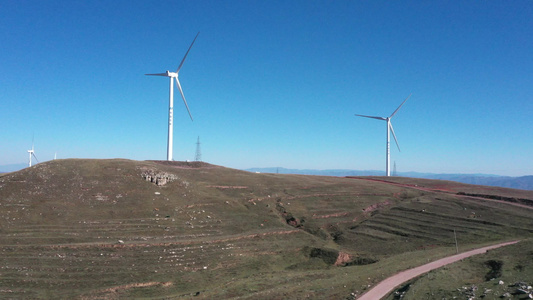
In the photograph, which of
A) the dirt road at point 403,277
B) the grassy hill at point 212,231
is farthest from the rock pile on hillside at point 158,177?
the dirt road at point 403,277

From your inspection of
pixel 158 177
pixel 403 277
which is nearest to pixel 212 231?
pixel 158 177

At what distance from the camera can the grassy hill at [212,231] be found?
35.9 m

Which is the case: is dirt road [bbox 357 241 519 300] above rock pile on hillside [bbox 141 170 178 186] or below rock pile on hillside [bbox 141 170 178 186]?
below

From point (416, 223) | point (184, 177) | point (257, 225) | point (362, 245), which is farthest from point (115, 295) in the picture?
point (416, 223)

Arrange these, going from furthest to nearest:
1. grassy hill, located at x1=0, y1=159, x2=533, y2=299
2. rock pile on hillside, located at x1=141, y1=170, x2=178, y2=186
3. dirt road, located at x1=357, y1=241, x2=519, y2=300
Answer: rock pile on hillside, located at x1=141, y1=170, x2=178, y2=186 → grassy hill, located at x1=0, y1=159, x2=533, y2=299 → dirt road, located at x1=357, y1=241, x2=519, y2=300

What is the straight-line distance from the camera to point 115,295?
111ft

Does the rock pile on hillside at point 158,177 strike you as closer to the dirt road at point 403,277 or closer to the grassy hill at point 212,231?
the grassy hill at point 212,231

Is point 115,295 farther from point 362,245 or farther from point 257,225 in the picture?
point 362,245

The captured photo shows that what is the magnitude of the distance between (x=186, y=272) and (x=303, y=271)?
14786mm

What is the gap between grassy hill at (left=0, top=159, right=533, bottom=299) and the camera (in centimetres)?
3594

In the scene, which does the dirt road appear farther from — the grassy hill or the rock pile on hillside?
the rock pile on hillside

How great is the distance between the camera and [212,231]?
54875mm

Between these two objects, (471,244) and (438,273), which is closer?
(438,273)

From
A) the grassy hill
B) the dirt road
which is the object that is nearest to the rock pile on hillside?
the grassy hill
